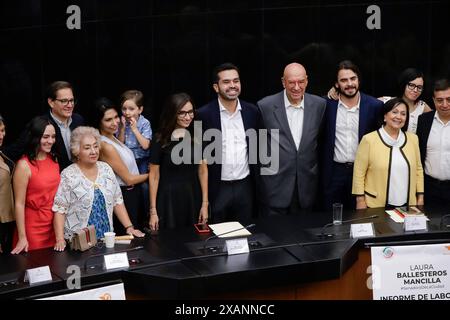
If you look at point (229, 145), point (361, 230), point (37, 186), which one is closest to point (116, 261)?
point (37, 186)

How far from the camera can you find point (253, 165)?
4906 millimetres

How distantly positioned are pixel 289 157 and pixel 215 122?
53 cm

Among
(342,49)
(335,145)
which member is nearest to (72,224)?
(335,145)

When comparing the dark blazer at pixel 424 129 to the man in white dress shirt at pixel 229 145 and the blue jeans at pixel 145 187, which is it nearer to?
the man in white dress shirt at pixel 229 145

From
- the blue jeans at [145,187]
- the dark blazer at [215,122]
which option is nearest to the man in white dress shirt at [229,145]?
the dark blazer at [215,122]

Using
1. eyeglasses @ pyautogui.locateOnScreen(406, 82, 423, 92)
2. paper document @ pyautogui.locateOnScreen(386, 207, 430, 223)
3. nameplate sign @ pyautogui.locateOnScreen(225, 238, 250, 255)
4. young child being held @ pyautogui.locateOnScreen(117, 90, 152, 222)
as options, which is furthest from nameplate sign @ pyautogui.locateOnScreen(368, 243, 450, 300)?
young child being held @ pyautogui.locateOnScreen(117, 90, 152, 222)

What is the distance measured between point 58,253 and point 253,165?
1.56 metres

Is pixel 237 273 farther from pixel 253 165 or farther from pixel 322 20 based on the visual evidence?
pixel 322 20

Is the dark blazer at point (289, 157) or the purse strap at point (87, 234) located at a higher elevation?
the dark blazer at point (289, 157)

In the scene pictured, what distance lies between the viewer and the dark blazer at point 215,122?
15.7ft

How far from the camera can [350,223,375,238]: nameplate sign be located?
4.05m

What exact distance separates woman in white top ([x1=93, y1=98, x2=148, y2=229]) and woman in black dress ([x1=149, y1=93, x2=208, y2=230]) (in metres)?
0.21

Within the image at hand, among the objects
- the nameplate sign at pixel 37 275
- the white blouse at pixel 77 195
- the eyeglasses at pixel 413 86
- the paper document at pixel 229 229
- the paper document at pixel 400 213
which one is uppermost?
the eyeglasses at pixel 413 86

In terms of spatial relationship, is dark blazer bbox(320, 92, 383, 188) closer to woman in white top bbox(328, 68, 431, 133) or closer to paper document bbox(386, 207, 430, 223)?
woman in white top bbox(328, 68, 431, 133)
